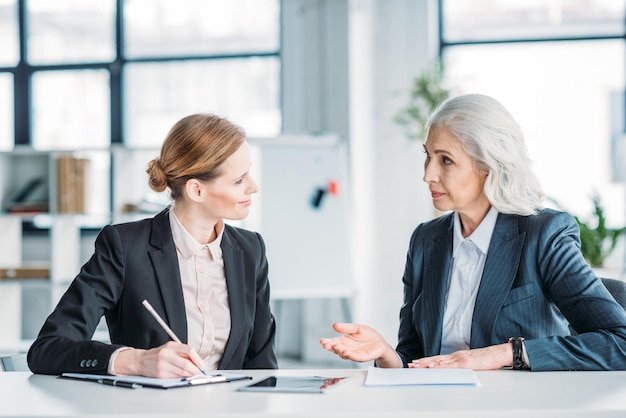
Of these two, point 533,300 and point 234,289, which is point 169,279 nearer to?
point 234,289

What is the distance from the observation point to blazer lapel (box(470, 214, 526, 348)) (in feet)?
6.88

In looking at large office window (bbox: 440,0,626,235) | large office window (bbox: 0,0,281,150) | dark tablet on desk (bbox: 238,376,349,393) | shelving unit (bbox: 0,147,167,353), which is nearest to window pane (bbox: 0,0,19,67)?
large office window (bbox: 0,0,281,150)

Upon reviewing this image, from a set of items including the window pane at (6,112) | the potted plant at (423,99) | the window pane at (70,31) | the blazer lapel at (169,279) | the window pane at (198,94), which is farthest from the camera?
the window pane at (6,112)

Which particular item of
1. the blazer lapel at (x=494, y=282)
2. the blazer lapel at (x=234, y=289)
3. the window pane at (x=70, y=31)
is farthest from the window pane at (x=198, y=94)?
the blazer lapel at (x=494, y=282)

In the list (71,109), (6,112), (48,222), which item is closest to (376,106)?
(71,109)

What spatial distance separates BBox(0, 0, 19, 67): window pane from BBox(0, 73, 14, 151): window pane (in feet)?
0.45

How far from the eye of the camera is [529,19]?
616 cm

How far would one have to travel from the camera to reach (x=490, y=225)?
2.24m

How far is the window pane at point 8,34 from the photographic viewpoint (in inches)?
267

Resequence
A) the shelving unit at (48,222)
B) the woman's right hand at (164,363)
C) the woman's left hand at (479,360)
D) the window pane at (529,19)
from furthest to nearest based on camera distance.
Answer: the window pane at (529,19) < the shelving unit at (48,222) < the woman's left hand at (479,360) < the woman's right hand at (164,363)

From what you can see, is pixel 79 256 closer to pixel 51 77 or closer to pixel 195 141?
pixel 51 77

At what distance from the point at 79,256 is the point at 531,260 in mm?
4982

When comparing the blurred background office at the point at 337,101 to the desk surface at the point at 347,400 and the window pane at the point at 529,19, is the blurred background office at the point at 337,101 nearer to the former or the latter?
the window pane at the point at 529,19

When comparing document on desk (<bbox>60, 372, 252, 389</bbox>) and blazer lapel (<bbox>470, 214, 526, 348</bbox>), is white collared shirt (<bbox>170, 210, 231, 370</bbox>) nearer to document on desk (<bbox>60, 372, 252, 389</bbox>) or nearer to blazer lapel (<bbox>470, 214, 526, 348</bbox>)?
document on desk (<bbox>60, 372, 252, 389</bbox>)
